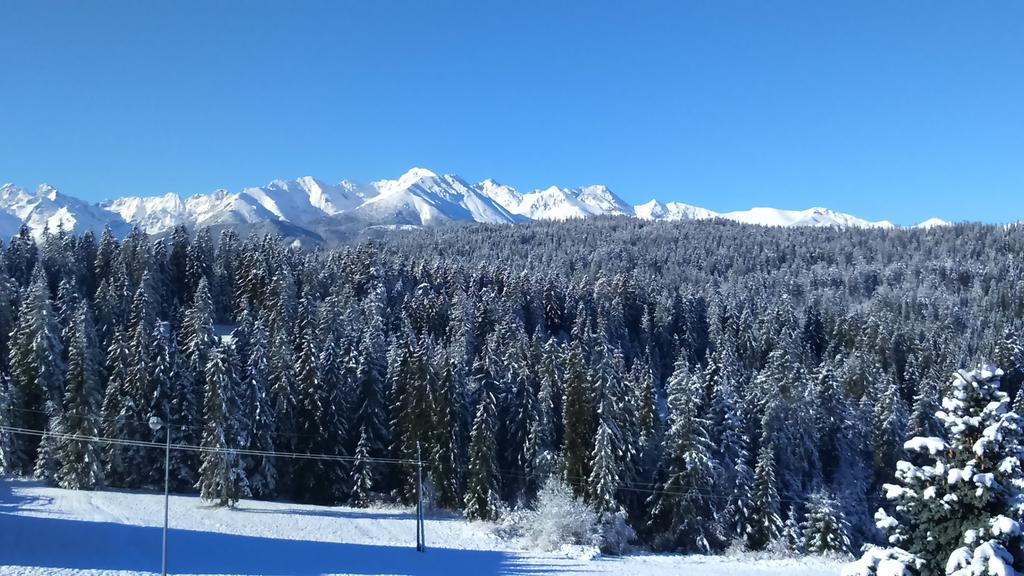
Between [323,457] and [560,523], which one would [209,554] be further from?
[560,523]

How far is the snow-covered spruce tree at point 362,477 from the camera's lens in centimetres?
5381

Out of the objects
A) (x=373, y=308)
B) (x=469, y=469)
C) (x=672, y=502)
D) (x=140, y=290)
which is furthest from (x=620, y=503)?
(x=140, y=290)

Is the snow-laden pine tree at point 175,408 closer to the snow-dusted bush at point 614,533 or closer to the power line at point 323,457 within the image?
the power line at point 323,457

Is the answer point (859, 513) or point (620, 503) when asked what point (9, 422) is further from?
point (859, 513)

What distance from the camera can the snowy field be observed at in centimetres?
3294

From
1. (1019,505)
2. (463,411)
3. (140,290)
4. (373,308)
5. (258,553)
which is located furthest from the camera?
(373,308)

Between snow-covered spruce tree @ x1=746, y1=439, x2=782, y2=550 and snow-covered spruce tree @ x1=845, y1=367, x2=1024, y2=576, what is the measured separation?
127ft

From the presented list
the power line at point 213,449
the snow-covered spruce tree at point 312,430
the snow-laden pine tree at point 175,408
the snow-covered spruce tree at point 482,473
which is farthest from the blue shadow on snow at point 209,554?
the snow-laden pine tree at point 175,408

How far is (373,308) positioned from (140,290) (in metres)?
23.4

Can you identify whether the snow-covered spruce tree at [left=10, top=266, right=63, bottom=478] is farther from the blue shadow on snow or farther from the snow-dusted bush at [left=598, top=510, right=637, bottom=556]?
the snow-dusted bush at [left=598, top=510, right=637, bottom=556]

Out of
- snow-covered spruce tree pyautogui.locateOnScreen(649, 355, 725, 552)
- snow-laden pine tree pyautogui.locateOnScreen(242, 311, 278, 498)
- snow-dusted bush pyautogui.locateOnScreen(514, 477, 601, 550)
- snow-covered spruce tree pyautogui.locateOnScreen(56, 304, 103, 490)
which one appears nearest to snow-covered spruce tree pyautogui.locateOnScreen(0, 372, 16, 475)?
snow-covered spruce tree pyautogui.locateOnScreen(56, 304, 103, 490)

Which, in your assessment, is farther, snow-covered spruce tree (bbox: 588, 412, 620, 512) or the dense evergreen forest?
the dense evergreen forest

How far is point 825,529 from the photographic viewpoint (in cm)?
4894

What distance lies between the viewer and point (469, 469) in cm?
5441
